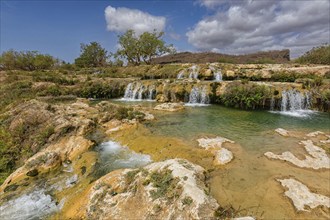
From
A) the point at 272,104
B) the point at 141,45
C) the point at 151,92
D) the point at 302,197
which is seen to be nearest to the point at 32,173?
the point at 302,197

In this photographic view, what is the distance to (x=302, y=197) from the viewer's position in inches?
238

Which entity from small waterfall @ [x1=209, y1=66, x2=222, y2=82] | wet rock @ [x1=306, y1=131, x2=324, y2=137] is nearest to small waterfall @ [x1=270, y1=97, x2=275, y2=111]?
wet rock @ [x1=306, y1=131, x2=324, y2=137]

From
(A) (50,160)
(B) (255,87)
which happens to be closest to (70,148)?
(A) (50,160)

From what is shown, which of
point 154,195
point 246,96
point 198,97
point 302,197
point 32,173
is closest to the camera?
point 154,195

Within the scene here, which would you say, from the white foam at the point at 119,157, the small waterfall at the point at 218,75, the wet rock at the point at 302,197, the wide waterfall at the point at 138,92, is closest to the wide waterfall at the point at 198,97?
the wide waterfall at the point at 138,92

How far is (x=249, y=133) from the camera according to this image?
12.0 meters

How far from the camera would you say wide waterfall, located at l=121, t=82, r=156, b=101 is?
25375mm

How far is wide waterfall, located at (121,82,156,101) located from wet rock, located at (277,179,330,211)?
19.9 m

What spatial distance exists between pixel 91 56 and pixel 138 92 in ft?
118

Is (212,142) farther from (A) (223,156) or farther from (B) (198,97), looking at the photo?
(B) (198,97)

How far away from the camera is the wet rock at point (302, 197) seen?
5.73m

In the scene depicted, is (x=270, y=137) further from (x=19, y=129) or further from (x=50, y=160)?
(x=19, y=129)

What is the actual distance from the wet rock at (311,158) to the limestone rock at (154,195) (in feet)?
15.9

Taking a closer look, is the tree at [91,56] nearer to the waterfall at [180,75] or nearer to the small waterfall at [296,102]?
the waterfall at [180,75]
